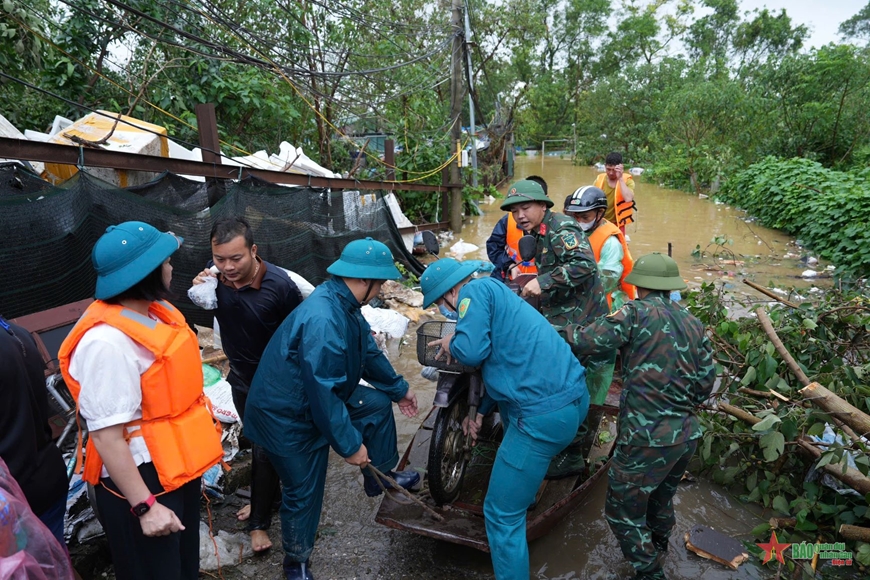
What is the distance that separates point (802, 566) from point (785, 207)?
11.3 meters

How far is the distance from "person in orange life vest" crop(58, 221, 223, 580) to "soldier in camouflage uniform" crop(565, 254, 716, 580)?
5.95 feet

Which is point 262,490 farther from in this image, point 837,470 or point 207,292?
point 837,470

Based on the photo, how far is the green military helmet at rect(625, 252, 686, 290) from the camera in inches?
101

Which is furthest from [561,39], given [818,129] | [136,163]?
[136,163]

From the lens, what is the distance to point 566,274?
11.3 ft

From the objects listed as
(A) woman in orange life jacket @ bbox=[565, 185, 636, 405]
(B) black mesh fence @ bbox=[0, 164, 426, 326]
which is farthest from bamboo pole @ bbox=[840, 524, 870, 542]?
(B) black mesh fence @ bbox=[0, 164, 426, 326]

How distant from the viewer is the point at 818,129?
15.1m

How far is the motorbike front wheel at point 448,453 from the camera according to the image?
9.57ft

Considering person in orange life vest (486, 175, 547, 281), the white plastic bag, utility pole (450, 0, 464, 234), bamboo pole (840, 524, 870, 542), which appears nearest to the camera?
bamboo pole (840, 524, 870, 542)

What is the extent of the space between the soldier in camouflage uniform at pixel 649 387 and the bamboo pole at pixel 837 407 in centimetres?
75

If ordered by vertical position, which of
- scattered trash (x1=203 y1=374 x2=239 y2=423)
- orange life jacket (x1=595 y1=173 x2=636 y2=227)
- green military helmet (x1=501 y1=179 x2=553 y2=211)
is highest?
green military helmet (x1=501 y1=179 x2=553 y2=211)

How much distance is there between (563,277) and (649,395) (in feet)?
3.63

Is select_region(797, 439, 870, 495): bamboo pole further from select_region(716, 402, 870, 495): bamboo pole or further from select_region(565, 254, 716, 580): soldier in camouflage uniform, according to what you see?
select_region(565, 254, 716, 580): soldier in camouflage uniform

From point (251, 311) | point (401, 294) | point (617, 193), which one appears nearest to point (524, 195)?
point (251, 311)
